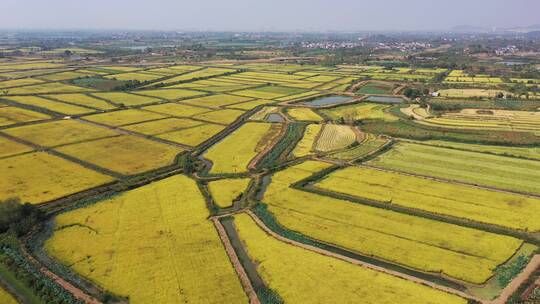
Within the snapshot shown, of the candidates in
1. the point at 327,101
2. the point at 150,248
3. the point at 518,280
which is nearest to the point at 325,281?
the point at 518,280

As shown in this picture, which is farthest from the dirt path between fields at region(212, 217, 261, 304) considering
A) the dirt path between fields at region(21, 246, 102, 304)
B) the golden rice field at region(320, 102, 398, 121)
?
the golden rice field at region(320, 102, 398, 121)

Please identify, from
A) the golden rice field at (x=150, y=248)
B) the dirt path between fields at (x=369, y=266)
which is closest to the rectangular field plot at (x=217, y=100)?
the golden rice field at (x=150, y=248)

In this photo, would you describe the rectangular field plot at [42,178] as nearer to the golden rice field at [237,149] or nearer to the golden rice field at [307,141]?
the golden rice field at [237,149]

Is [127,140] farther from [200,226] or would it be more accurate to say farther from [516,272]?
[516,272]

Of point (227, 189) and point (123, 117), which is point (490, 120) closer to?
point (227, 189)

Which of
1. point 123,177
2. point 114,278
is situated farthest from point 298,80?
point 114,278

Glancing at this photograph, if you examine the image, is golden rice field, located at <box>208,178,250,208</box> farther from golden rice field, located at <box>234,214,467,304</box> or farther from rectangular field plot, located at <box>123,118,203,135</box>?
rectangular field plot, located at <box>123,118,203,135</box>
